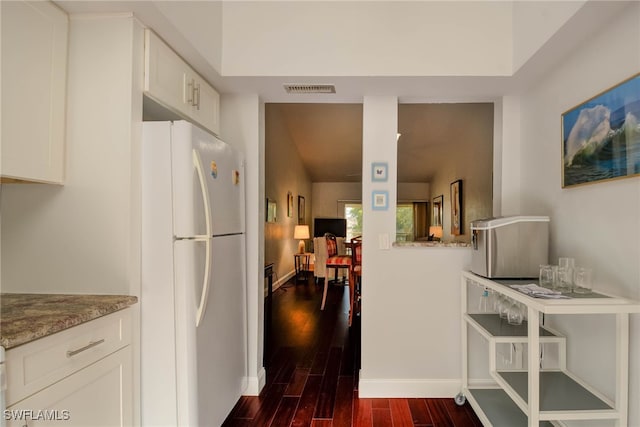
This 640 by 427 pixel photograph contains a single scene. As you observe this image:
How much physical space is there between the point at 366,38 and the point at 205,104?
113 centimetres

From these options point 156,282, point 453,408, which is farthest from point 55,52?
point 453,408

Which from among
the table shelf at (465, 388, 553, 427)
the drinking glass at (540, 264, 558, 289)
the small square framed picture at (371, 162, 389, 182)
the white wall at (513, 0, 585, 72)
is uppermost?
the white wall at (513, 0, 585, 72)

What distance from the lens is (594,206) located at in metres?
1.82

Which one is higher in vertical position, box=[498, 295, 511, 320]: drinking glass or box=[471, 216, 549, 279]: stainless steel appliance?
box=[471, 216, 549, 279]: stainless steel appliance

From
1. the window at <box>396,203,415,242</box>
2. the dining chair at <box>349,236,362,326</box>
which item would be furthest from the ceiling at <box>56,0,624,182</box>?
the window at <box>396,203,415,242</box>

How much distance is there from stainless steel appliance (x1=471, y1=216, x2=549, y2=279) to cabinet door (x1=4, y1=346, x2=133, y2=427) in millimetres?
1968

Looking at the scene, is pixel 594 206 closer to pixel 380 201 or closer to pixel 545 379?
pixel 545 379

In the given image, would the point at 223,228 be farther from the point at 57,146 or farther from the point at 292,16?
the point at 292,16

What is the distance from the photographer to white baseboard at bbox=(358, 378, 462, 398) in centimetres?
263

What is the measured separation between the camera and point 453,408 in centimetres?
249

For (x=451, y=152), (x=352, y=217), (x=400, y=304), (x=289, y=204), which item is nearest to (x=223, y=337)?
(x=400, y=304)

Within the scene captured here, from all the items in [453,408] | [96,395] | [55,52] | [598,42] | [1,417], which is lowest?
[453,408]

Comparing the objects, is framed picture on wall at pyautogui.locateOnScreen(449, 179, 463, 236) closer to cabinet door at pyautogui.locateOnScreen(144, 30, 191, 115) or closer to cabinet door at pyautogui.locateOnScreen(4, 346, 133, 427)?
cabinet door at pyautogui.locateOnScreen(144, 30, 191, 115)

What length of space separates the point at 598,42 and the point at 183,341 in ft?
8.18
